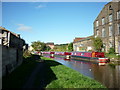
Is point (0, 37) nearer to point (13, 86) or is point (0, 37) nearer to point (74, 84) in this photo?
point (13, 86)

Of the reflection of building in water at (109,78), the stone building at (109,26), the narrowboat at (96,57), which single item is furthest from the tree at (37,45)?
the reflection of building in water at (109,78)

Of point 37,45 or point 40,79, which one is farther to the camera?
point 37,45

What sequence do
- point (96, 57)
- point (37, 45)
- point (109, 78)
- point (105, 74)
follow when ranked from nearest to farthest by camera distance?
point (109, 78)
point (105, 74)
point (96, 57)
point (37, 45)

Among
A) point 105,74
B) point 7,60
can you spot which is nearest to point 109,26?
point 105,74

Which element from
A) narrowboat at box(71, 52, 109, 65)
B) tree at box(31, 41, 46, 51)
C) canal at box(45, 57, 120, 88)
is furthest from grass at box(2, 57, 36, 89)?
tree at box(31, 41, 46, 51)

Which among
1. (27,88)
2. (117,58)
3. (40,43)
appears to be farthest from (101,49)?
(40,43)

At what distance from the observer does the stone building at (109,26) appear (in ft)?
102

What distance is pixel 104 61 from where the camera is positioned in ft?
77.4

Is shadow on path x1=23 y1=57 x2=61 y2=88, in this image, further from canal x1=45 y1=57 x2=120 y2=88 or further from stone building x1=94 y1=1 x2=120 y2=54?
stone building x1=94 y1=1 x2=120 y2=54

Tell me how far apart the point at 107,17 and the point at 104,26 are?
8.33ft

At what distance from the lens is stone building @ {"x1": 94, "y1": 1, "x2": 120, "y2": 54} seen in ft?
102

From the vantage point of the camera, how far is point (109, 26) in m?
33.7

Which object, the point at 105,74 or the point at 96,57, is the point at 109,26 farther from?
the point at 105,74

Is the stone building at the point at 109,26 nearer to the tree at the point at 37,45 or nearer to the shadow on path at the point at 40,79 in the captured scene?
the shadow on path at the point at 40,79
